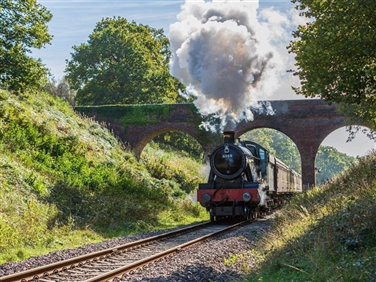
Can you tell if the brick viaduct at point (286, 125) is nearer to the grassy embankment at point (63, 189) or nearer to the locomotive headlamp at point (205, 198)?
the grassy embankment at point (63, 189)

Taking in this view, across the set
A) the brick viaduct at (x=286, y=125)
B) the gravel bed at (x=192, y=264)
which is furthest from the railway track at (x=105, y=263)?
the brick viaduct at (x=286, y=125)

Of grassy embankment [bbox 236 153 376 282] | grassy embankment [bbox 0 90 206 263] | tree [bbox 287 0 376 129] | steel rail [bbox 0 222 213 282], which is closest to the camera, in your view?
grassy embankment [bbox 236 153 376 282]

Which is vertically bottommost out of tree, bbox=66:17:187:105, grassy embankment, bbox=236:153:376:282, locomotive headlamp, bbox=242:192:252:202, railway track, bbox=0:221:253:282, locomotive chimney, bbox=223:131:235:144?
railway track, bbox=0:221:253:282

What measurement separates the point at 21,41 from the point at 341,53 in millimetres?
15718

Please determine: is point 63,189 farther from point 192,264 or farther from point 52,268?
point 192,264

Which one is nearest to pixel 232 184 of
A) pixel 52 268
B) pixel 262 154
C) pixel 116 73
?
pixel 262 154

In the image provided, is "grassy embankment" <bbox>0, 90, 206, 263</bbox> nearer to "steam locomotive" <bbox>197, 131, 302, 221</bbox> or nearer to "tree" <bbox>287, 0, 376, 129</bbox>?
"steam locomotive" <bbox>197, 131, 302, 221</bbox>

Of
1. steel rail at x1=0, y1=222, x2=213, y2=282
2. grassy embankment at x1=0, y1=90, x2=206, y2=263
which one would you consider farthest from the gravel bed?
grassy embankment at x1=0, y1=90, x2=206, y2=263

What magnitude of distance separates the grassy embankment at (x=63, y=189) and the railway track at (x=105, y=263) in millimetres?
2026

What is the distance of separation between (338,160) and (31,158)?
509ft

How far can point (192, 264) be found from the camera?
30.7 ft

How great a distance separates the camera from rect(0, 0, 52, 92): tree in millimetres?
22672

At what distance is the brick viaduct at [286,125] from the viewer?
109ft

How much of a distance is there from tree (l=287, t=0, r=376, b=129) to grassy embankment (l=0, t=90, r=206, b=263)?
7.62 meters
